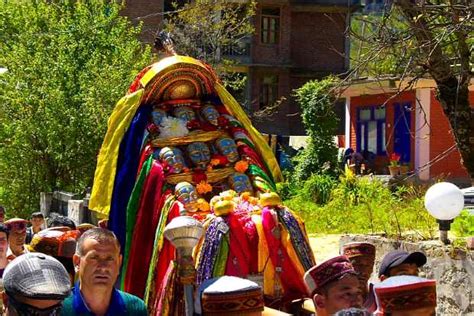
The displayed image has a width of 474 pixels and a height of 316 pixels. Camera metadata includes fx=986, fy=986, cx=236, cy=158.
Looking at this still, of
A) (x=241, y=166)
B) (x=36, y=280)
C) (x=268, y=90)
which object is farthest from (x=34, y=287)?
(x=268, y=90)

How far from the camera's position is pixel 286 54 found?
3903cm

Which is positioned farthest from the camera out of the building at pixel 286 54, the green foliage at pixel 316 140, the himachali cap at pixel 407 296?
the building at pixel 286 54

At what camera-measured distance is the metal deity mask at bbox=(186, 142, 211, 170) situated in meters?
8.78

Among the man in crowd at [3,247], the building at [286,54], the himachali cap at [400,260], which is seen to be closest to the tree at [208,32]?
the building at [286,54]

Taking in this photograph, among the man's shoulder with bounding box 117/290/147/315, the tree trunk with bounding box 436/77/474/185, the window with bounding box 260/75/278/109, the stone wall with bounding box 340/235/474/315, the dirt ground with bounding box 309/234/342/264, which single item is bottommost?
the dirt ground with bounding box 309/234/342/264

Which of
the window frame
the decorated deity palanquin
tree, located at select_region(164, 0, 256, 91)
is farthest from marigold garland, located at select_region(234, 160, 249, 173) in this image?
the window frame

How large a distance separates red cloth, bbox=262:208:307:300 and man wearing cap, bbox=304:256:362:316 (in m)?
2.85

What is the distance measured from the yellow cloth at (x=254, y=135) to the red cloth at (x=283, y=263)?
1564 mm

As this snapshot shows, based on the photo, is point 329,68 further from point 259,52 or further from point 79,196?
point 79,196

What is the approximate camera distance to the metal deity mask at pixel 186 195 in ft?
26.7

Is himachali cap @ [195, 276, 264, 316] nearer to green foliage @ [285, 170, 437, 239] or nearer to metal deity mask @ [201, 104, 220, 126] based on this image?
metal deity mask @ [201, 104, 220, 126]

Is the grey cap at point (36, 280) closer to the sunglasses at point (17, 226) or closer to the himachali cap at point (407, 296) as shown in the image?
the himachali cap at point (407, 296)

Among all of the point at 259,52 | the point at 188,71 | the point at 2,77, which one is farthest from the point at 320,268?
the point at 259,52

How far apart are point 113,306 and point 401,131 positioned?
24688 millimetres
